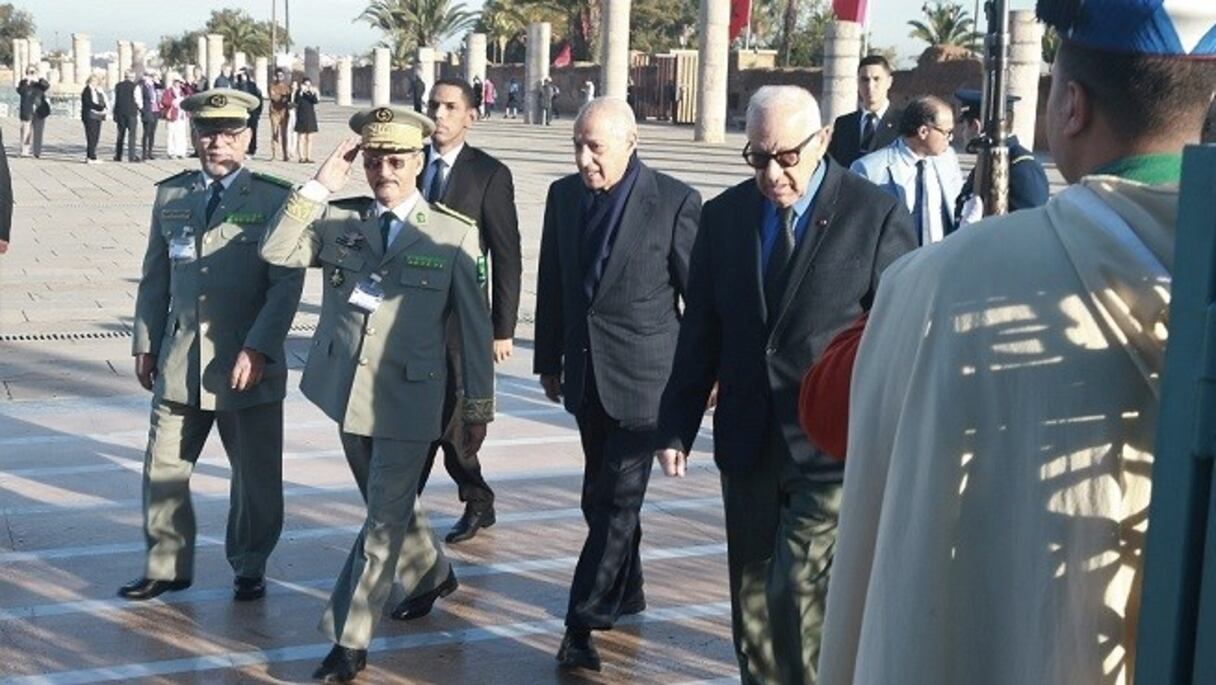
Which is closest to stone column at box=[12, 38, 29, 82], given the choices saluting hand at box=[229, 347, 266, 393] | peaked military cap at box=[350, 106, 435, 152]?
saluting hand at box=[229, 347, 266, 393]

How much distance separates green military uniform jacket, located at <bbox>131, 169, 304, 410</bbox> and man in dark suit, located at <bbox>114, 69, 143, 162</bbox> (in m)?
26.8

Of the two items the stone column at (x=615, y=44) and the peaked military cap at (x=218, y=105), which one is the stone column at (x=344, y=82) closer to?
the stone column at (x=615, y=44)

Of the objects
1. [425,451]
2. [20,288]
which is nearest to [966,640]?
[425,451]

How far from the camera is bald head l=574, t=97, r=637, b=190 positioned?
235 inches

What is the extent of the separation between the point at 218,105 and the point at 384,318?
1.23 m

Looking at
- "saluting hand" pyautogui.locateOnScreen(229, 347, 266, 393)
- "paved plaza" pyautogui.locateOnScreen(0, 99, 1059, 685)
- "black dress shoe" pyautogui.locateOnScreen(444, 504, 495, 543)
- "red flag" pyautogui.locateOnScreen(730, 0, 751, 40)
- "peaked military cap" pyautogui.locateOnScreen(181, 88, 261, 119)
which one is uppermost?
"red flag" pyautogui.locateOnScreen(730, 0, 751, 40)

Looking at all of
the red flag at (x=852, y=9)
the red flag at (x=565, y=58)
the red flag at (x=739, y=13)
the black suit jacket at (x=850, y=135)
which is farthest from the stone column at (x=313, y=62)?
the black suit jacket at (x=850, y=135)

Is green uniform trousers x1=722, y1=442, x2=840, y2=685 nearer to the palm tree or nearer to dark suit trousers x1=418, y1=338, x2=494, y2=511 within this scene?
dark suit trousers x1=418, y1=338, x2=494, y2=511

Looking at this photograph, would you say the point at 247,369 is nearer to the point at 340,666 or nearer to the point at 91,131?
the point at 340,666

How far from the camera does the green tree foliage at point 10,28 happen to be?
381 ft

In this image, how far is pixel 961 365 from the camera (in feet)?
6.35

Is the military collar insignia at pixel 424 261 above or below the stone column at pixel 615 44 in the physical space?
below

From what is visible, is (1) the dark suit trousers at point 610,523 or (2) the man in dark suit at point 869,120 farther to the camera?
(2) the man in dark suit at point 869,120

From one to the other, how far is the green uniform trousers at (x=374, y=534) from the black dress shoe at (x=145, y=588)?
3.54 feet
